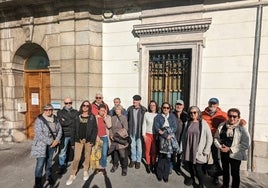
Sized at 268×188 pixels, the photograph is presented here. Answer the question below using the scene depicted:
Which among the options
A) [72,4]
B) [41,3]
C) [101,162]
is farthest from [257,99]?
[41,3]

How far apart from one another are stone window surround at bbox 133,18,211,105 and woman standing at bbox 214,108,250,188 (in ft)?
4.94

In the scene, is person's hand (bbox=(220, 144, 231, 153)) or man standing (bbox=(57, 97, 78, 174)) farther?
man standing (bbox=(57, 97, 78, 174))

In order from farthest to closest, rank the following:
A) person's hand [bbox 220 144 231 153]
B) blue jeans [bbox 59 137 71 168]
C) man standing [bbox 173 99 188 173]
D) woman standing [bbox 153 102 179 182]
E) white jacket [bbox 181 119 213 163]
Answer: blue jeans [bbox 59 137 71 168]
man standing [bbox 173 99 188 173]
woman standing [bbox 153 102 179 182]
white jacket [bbox 181 119 213 163]
person's hand [bbox 220 144 231 153]

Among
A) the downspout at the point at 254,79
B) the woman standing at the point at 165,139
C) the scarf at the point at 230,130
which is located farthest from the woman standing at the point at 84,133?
the downspout at the point at 254,79

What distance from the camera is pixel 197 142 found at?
3.44 meters

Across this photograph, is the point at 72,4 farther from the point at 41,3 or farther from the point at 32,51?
the point at 32,51

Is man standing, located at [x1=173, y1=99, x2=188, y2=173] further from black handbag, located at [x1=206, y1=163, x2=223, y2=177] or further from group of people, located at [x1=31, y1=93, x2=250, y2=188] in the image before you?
→ black handbag, located at [x1=206, y1=163, x2=223, y2=177]

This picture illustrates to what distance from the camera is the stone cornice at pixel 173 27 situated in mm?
4598

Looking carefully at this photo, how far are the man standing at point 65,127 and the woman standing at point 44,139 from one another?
1.05 ft

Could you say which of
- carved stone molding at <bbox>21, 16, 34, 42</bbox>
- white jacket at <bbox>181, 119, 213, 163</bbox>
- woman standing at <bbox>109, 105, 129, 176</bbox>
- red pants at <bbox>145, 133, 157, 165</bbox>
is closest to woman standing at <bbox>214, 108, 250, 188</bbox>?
white jacket at <bbox>181, 119, 213, 163</bbox>

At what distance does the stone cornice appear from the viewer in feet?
15.1

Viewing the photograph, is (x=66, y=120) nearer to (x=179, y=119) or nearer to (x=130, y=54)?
(x=179, y=119)

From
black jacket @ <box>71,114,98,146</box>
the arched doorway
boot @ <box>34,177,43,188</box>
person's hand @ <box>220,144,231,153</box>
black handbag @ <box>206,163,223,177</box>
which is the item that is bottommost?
boot @ <box>34,177,43,188</box>

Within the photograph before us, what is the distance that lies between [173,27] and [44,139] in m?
4.00
